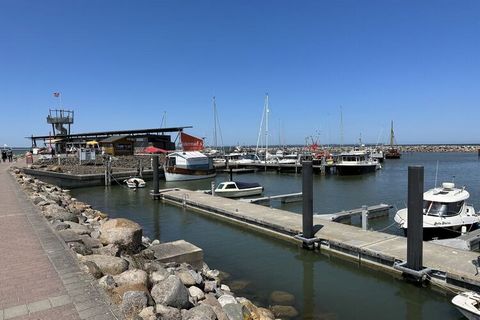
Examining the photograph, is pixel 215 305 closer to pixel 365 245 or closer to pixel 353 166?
pixel 365 245

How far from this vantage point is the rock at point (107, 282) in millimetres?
6512

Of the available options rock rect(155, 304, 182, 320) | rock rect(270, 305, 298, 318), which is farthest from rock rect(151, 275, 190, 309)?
rock rect(270, 305, 298, 318)

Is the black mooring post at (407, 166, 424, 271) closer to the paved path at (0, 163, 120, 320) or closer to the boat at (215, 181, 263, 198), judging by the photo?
the paved path at (0, 163, 120, 320)

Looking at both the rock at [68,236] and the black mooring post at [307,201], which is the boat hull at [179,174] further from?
the rock at [68,236]

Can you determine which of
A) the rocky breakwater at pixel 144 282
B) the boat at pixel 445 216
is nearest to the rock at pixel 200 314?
the rocky breakwater at pixel 144 282

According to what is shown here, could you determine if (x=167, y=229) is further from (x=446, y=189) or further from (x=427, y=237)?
(x=446, y=189)

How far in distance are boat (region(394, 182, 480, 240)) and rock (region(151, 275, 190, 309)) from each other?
12.4m

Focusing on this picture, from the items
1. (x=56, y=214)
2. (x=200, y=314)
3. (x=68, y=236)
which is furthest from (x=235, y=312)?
(x=56, y=214)

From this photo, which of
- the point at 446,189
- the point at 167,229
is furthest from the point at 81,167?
the point at 446,189

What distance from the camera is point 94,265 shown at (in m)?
7.26

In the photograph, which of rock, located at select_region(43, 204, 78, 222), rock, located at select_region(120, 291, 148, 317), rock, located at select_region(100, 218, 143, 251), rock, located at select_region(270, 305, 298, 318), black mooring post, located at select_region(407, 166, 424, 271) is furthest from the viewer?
rock, located at select_region(43, 204, 78, 222)

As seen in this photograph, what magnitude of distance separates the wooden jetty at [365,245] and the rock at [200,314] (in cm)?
697

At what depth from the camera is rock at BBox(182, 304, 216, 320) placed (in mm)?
6191

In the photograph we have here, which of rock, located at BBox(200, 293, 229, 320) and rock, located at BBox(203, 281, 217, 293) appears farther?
rock, located at BBox(203, 281, 217, 293)
